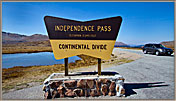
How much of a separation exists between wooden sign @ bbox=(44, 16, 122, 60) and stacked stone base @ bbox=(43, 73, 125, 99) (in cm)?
103

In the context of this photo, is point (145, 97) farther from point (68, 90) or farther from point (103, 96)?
point (68, 90)

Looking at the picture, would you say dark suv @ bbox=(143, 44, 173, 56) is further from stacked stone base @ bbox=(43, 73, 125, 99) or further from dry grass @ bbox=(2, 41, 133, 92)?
stacked stone base @ bbox=(43, 73, 125, 99)

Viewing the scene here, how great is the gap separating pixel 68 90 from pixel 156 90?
3.61 metres

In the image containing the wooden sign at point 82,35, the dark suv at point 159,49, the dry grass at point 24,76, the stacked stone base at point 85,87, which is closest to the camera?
the stacked stone base at point 85,87

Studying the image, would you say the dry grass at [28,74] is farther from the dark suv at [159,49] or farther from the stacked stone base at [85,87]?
the dark suv at [159,49]

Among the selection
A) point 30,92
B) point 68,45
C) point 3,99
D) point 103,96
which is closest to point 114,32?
point 68,45

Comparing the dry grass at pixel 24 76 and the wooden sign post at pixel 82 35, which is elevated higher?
the wooden sign post at pixel 82 35

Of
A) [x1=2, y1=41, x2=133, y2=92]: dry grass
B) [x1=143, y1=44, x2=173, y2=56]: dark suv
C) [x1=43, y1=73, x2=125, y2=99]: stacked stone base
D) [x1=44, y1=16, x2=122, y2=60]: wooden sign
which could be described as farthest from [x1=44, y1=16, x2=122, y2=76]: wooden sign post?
[x1=143, y1=44, x2=173, y2=56]: dark suv

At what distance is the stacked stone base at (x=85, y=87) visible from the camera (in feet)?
12.8

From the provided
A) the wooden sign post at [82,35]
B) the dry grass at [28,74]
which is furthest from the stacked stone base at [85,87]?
the dry grass at [28,74]

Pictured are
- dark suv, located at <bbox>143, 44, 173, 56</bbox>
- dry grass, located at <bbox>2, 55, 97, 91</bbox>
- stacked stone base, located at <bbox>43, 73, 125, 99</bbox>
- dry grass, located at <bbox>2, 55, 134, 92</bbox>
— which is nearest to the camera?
stacked stone base, located at <bbox>43, 73, 125, 99</bbox>

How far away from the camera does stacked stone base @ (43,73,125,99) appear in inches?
153

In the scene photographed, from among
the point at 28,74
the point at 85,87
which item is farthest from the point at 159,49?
the point at 28,74

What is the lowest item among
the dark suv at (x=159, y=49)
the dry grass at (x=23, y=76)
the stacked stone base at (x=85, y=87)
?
the dry grass at (x=23, y=76)
